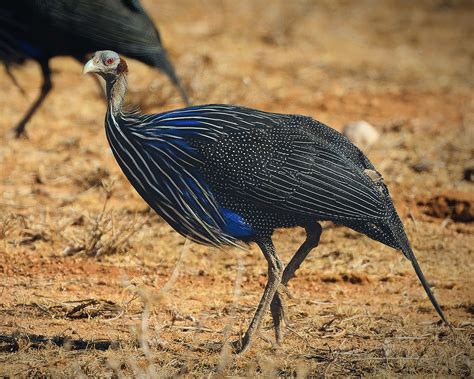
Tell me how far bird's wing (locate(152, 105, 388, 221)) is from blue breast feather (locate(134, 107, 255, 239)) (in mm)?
11

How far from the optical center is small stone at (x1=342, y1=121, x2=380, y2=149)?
23.2ft

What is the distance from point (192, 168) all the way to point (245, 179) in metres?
0.22

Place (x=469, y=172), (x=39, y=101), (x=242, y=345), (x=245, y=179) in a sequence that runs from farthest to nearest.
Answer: (x=39, y=101) < (x=469, y=172) < (x=242, y=345) < (x=245, y=179)

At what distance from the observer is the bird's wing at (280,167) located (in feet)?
12.5

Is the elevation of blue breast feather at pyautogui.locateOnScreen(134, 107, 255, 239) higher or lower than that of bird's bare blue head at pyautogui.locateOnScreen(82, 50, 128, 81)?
lower

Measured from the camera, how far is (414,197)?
619 centimetres

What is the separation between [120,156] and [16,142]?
3199 mm

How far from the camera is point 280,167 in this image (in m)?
3.83

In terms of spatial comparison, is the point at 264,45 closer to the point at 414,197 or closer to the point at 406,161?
the point at 406,161

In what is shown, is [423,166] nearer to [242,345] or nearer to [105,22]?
[105,22]

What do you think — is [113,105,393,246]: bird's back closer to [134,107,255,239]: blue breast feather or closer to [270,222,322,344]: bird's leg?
[134,107,255,239]: blue breast feather

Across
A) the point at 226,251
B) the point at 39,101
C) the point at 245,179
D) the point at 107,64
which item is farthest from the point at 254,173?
the point at 39,101

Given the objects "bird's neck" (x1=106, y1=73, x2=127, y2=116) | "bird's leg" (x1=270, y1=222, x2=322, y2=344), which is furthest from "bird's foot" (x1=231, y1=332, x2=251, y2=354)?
"bird's neck" (x1=106, y1=73, x2=127, y2=116)

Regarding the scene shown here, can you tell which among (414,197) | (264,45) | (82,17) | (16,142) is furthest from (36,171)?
(264,45)
